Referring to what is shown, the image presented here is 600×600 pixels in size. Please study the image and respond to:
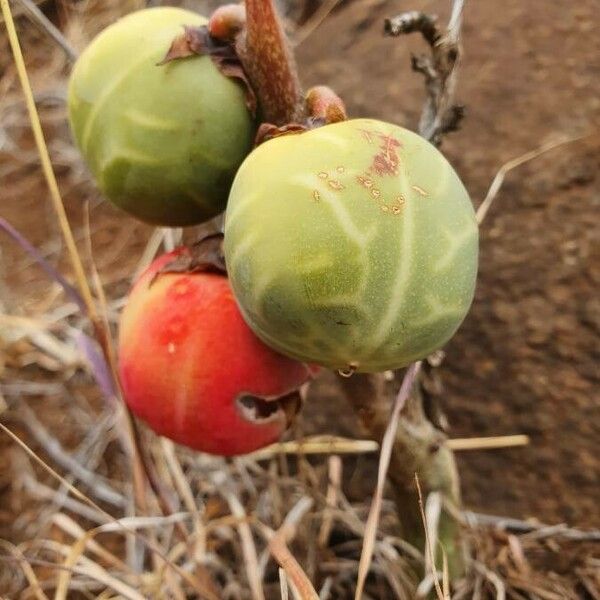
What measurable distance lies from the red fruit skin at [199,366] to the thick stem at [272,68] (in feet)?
0.42

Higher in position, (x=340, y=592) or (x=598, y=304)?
(x=598, y=304)

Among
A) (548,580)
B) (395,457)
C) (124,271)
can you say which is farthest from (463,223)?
(124,271)

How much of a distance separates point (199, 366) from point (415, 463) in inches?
11.7

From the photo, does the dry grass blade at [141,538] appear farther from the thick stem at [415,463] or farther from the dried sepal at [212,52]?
the dried sepal at [212,52]

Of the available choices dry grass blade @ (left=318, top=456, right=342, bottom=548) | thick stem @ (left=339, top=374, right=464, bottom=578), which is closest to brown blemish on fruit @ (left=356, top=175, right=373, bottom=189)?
thick stem @ (left=339, top=374, right=464, bottom=578)

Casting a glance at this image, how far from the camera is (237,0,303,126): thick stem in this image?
1.88ft

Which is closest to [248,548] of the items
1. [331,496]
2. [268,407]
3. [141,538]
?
[331,496]

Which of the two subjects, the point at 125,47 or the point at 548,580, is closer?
the point at 125,47

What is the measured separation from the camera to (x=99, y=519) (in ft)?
3.61

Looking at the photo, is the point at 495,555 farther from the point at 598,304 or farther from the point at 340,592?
the point at 598,304

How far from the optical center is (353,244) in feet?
1.50

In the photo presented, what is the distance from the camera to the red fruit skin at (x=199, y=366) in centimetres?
58

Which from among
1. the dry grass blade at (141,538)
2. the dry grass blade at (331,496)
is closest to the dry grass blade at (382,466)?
the dry grass blade at (141,538)

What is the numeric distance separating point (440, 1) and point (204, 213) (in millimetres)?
1009
